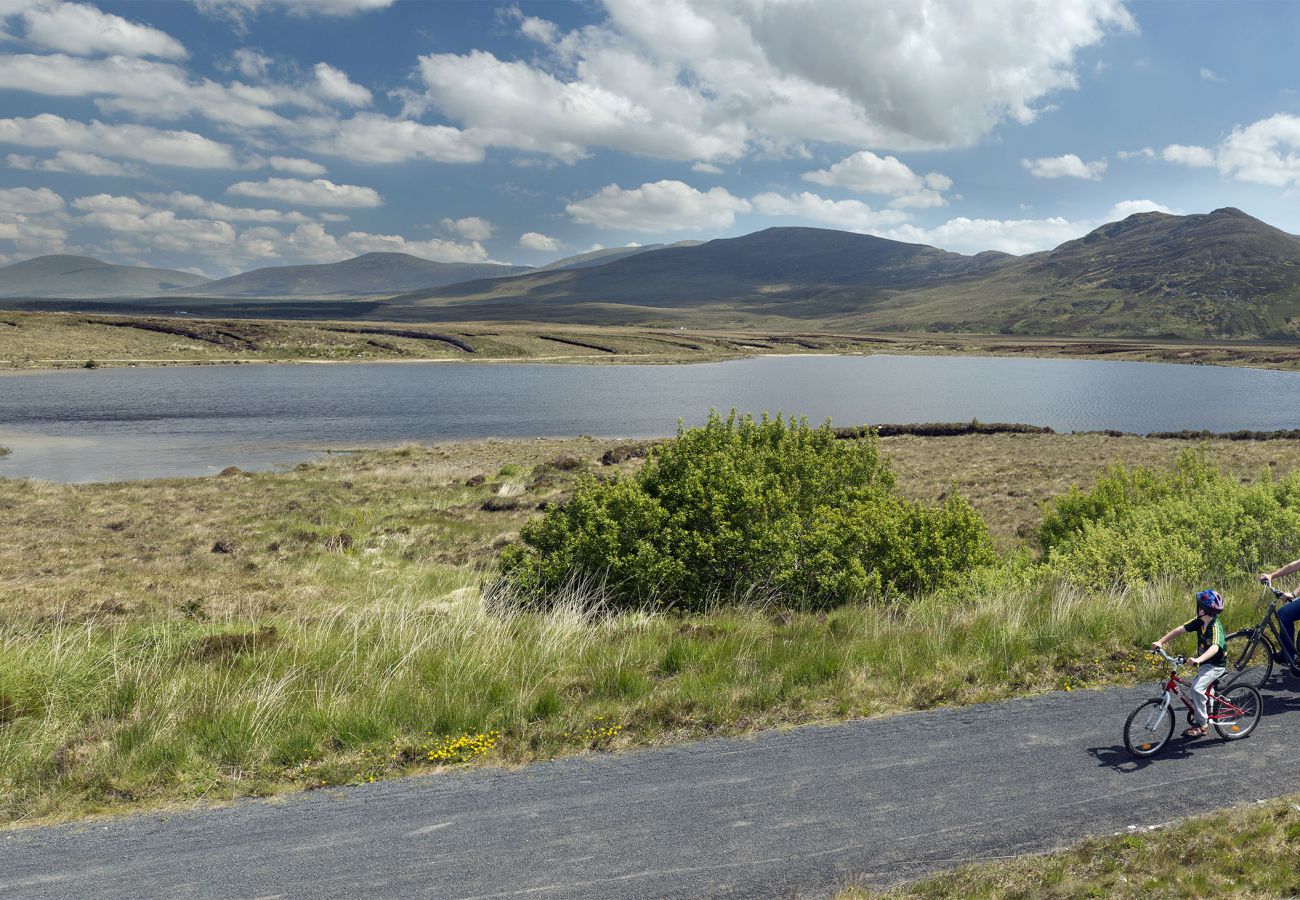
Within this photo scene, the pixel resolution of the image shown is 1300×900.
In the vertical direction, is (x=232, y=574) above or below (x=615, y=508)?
below

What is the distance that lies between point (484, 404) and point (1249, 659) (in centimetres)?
9618

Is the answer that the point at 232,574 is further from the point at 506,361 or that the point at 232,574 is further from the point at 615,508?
the point at 506,361

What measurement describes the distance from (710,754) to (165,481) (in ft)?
156

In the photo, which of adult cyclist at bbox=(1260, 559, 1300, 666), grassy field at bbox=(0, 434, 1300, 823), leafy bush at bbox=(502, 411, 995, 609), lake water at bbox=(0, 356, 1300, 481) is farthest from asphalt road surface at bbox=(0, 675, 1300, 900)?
lake water at bbox=(0, 356, 1300, 481)

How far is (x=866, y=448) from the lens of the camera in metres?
20.4

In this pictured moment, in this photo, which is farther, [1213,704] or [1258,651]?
[1258,651]

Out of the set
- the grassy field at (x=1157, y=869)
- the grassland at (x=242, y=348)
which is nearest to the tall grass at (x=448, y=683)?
the grassy field at (x=1157, y=869)

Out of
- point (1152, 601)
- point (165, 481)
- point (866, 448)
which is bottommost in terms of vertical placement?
point (165, 481)

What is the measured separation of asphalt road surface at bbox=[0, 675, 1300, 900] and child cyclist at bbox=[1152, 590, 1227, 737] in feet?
1.27

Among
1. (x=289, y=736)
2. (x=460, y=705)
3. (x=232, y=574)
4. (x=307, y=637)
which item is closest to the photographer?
(x=289, y=736)

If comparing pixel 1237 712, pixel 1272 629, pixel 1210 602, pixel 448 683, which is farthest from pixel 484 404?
pixel 1237 712

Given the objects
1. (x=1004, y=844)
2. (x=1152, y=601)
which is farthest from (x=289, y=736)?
(x=1152, y=601)

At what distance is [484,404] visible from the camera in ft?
333

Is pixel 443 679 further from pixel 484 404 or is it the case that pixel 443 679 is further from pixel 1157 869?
pixel 484 404
